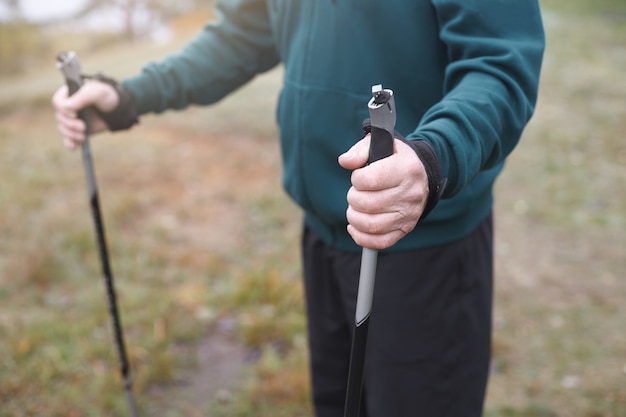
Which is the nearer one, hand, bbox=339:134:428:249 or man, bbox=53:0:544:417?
hand, bbox=339:134:428:249

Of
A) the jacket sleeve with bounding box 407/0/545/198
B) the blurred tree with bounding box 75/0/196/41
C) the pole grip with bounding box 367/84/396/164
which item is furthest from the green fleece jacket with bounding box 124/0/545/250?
the blurred tree with bounding box 75/0/196/41

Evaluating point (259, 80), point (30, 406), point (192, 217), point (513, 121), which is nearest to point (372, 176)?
point (513, 121)

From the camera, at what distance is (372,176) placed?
1148mm

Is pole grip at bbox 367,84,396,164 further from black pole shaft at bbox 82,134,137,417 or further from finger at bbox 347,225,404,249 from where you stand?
black pole shaft at bbox 82,134,137,417

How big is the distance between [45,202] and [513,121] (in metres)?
4.54

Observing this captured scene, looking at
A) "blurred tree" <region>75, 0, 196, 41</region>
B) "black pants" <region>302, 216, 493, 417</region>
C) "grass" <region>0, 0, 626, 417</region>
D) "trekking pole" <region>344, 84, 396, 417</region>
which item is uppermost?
"trekking pole" <region>344, 84, 396, 417</region>

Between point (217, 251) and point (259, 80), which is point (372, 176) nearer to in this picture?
point (217, 251)

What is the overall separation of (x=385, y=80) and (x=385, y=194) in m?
0.57

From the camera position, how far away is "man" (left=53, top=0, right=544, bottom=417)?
1278 mm

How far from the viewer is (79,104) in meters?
2.04

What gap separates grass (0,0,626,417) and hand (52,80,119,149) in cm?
144

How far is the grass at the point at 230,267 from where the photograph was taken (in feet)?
10.1

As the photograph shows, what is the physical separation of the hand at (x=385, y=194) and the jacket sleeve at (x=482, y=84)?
0.10 metres

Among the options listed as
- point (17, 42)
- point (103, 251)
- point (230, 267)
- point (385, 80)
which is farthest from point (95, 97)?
point (17, 42)
